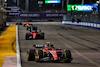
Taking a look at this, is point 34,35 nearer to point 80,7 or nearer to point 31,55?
point 31,55

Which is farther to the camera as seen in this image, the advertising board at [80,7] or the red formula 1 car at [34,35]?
the advertising board at [80,7]

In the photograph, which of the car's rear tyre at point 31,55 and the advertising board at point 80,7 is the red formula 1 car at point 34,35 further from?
the advertising board at point 80,7

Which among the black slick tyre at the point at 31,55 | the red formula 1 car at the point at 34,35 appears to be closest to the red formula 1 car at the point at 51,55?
the black slick tyre at the point at 31,55

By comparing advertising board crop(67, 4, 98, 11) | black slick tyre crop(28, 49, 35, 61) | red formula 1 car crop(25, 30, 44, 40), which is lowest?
red formula 1 car crop(25, 30, 44, 40)

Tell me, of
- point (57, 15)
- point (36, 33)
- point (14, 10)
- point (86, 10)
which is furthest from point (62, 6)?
point (36, 33)

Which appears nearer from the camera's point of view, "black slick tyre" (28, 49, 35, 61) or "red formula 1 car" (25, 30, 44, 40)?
"black slick tyre" (28, 49, 35, 61)

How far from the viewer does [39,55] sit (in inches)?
→ 480

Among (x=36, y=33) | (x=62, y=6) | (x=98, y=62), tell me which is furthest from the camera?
(x=62, y=6)

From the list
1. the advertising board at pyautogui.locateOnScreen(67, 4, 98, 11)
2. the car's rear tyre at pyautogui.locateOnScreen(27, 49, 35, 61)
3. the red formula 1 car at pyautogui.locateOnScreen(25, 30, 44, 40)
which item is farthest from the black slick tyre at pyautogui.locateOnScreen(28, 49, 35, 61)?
the advertising board at pyautogui.locateOnScreen(67, 4, 98, 11)

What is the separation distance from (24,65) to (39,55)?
2.81 feet

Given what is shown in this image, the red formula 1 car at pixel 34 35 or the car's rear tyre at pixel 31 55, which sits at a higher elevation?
the car's rear tyre at pixel 31 55

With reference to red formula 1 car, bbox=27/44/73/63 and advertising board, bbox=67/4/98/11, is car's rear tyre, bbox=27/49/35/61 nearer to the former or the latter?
red formula 1 car, bbox=27/44/73/63

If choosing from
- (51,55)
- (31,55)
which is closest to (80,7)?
(31,55)

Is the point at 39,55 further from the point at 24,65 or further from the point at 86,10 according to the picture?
the point at 86,10
